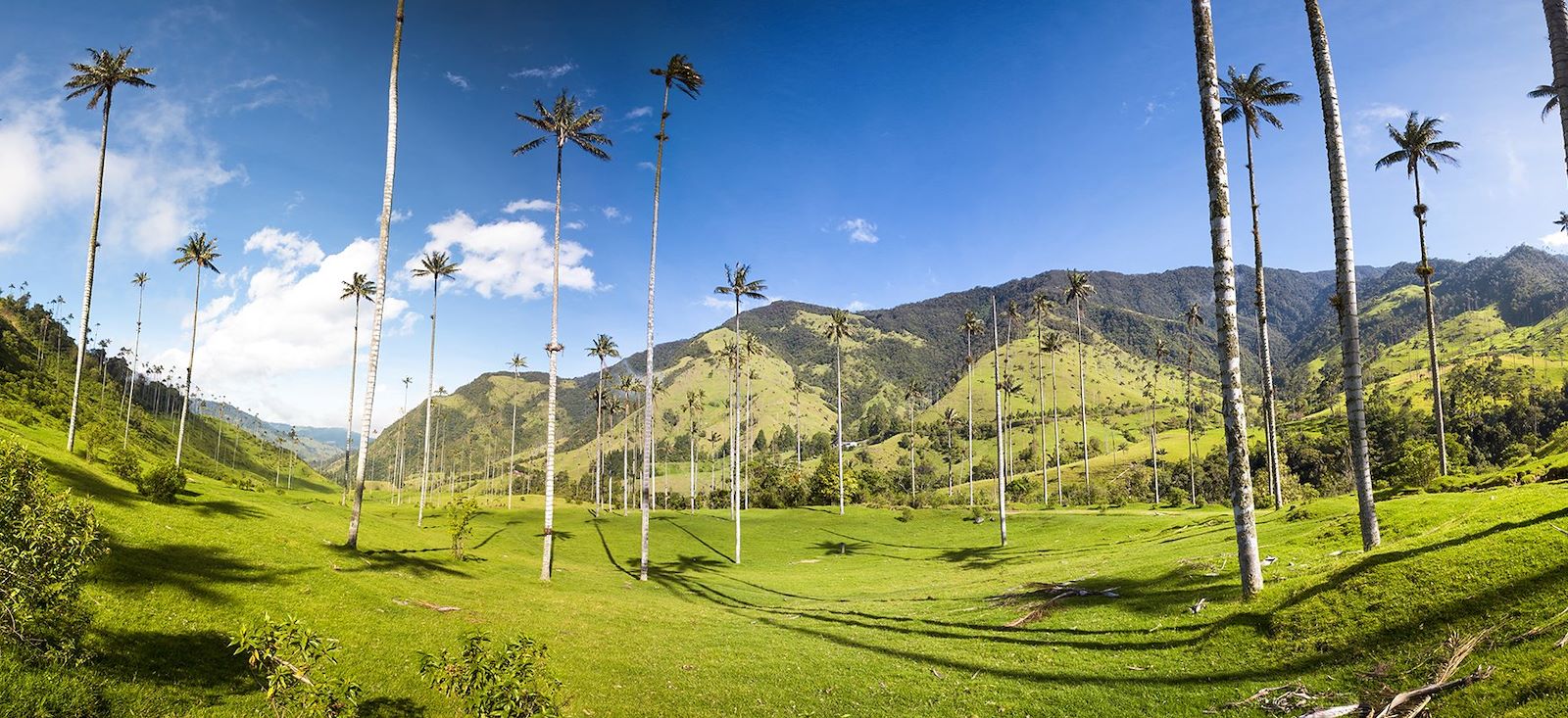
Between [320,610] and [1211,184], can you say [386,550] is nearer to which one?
[320,610]

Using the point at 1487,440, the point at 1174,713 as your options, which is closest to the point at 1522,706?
the point at 1174,713

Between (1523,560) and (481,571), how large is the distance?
40.5 m

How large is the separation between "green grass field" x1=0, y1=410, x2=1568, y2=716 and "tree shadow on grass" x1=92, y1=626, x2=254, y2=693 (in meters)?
0.06

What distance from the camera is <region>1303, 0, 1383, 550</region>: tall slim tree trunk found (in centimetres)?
1864

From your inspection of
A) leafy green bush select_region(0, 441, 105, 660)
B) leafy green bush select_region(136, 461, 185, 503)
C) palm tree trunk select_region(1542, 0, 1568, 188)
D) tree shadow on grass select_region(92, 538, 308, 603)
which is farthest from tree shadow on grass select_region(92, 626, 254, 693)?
palm tree trunk select_region(1542, 0, 1568, 188)

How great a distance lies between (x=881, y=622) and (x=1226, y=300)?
18.6 m

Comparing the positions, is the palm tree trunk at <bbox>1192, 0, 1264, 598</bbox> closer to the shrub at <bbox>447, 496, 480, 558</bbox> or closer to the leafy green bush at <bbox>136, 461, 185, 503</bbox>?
the shrub at <bbox>447, 496, 480, 558</bbox>

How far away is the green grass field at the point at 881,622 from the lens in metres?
11.8

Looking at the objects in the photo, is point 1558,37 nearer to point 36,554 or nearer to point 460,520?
point 36,554

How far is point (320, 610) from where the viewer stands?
755 inches

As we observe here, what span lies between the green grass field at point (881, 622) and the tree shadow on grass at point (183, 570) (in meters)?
0.09

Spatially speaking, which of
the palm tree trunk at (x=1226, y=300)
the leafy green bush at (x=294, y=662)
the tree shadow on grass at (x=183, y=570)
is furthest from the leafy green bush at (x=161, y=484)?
the palm tree trunk at (x=1226, y=300)

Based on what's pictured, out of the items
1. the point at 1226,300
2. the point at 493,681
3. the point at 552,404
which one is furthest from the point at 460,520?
the point at 1226,300

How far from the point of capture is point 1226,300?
711 inches
